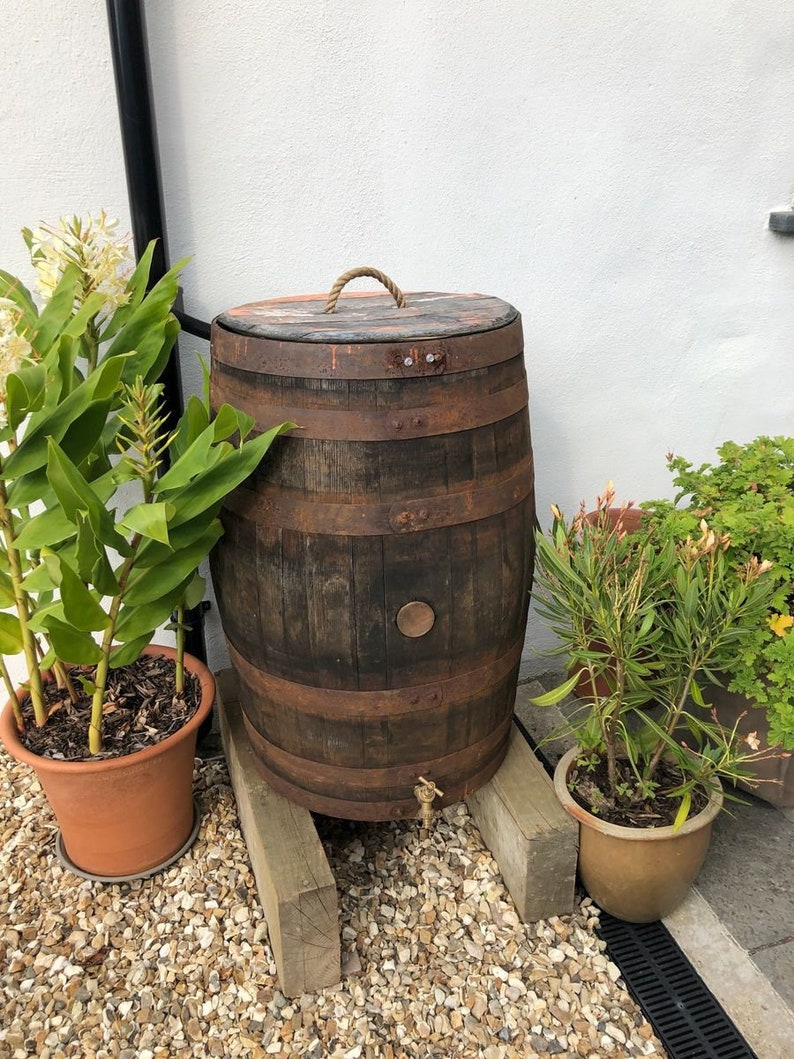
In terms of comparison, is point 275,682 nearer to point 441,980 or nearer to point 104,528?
point 104,528

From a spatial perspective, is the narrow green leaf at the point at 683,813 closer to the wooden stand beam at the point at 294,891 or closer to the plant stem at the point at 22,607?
the wooden stand beam at the point at 294,891

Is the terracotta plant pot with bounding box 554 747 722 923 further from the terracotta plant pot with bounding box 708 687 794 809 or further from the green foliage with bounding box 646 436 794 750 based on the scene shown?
the terracotta plant pot with bounding box 708 687 794 809

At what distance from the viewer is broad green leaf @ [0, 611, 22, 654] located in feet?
5.95

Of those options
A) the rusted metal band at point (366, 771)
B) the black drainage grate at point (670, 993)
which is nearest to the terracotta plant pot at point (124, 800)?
the rusted metal band at point (366, 771)

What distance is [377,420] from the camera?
152 centimetres

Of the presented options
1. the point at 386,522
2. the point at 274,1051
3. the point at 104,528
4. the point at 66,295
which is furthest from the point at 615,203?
the point at 274,1051

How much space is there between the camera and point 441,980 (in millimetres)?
1763

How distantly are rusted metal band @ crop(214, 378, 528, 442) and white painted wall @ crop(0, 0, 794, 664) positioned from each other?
0.80m

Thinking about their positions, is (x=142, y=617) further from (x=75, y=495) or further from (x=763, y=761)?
(x=763, y=761)

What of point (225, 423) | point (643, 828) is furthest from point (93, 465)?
point (643, 828)

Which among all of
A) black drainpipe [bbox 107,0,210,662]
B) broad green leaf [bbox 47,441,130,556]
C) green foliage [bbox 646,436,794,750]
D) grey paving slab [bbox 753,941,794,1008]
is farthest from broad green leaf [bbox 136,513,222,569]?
grey paving slab [bbox 753,941,794,1008]

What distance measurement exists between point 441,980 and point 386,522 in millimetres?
1053

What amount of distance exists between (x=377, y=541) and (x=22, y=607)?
85 centimetres

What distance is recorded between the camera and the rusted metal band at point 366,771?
1.80 meters
